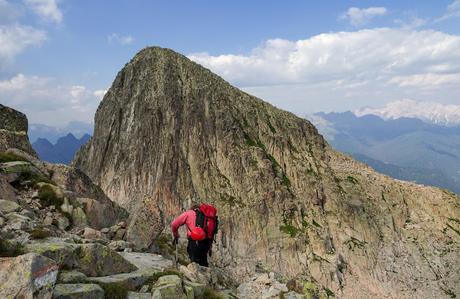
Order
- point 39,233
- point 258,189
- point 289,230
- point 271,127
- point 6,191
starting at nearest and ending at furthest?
point 39,233, point 6,191, point 289,230, point 258,189, point 271,127

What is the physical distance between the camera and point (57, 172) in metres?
32.7

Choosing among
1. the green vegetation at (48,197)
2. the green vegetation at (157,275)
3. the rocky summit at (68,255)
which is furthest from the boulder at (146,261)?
the green vegetation at (48,197)

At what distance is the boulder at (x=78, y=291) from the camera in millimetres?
11666

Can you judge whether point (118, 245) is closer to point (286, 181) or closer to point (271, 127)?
point (286, 181)

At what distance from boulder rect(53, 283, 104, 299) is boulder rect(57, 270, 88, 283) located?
1.14 ft

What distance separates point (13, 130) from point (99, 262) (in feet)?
106

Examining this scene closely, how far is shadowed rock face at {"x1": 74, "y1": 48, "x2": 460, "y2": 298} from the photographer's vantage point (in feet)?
452

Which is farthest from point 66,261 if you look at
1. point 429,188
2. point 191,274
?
point 429,188

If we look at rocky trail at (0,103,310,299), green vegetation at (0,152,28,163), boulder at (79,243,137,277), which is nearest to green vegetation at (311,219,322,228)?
rocky trail at (0,103,310,299)

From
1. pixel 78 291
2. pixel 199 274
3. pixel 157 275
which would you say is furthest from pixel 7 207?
pixel 78 291

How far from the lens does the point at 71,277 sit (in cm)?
1295

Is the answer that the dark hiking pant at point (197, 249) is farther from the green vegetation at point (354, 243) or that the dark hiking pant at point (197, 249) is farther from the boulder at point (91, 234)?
the green vegetation at point (354, 243)

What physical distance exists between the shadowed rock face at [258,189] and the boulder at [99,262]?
115m

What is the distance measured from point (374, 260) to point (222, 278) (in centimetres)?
13726
